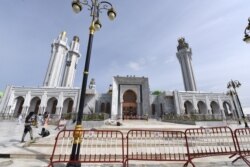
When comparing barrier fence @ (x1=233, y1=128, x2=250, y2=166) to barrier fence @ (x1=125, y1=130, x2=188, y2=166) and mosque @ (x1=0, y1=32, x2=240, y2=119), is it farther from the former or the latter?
mosque @ (x1=0, y1=32, x2=240, y2=119)

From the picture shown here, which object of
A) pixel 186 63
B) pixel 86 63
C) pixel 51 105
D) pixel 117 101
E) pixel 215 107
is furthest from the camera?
pixel 186 63

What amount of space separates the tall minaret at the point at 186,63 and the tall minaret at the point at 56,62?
34967mm

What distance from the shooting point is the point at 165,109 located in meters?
27.3

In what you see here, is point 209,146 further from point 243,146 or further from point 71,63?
point 71,63

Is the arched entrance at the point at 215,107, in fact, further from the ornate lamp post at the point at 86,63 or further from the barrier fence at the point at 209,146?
the ornate lamp post at the point at 86,63

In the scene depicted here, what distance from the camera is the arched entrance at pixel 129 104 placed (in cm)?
2613

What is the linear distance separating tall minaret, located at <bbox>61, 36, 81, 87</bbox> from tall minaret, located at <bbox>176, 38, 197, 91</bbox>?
109ft

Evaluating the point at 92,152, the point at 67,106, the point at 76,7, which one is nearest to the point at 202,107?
the point at 67,106

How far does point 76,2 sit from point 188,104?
103 ft

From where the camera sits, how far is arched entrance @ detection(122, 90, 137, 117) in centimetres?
2613

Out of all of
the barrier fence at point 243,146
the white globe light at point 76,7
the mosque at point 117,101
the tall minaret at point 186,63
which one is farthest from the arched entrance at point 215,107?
the white globe light at point 76,7

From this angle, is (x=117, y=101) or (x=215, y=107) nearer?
(x=117, y=101)

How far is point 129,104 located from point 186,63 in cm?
2290

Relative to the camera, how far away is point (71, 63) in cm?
4206
